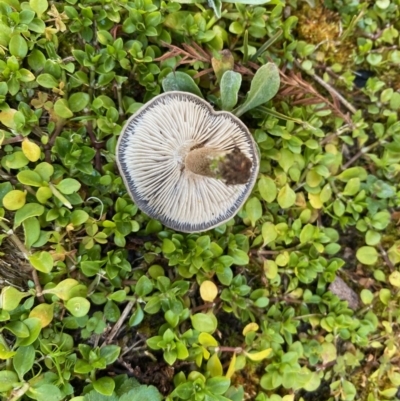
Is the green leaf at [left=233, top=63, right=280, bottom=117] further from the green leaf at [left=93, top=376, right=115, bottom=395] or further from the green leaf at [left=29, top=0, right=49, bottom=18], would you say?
the green leaf at [left=93, top=376, right=115, bottom=395]

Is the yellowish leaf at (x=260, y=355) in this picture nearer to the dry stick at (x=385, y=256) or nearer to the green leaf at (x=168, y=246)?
the green leaf at (x=168, y=246)

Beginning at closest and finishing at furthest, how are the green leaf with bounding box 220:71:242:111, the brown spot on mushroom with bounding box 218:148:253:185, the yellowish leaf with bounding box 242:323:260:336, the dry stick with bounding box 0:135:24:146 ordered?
1. the brown spot on mushroom with bounding box 218:148:253:185
2. the dry stick with bounding box 0:135:24:146
3. the green leaf with bounding box 220:71:242:111
4. the yellowish leaf with bounding box 242:323:260:336

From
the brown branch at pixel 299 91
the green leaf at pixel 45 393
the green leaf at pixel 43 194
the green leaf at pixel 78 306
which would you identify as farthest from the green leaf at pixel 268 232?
the green leaf at pixel 45 393

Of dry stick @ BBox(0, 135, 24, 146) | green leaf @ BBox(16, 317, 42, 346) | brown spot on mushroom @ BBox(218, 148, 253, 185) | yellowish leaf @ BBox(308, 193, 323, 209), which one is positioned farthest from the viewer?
yellowish leaf @ BBox(308, 193, 323, 209)

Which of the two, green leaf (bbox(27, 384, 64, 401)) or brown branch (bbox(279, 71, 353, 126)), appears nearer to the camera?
green leaf (bbox(27, 384, 64, 401))

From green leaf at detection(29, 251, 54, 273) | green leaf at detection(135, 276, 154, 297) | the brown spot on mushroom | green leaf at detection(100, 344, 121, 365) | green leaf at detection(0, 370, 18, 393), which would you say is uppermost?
the brown spot on mushroom

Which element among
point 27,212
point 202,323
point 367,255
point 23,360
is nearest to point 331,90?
point 367,255

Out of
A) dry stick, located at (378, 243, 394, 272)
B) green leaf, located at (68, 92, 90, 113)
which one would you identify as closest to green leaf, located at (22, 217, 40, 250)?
green leaf, located at (68, 92, 90, 113)
